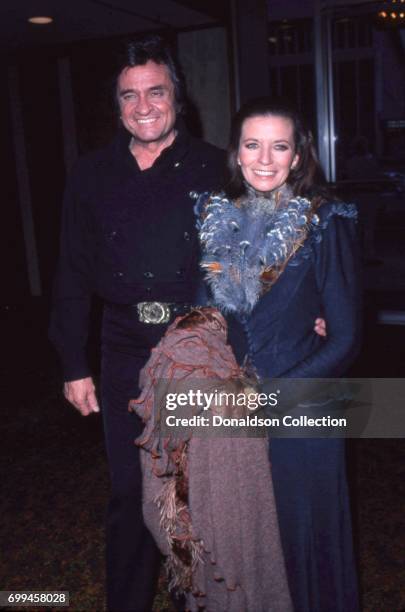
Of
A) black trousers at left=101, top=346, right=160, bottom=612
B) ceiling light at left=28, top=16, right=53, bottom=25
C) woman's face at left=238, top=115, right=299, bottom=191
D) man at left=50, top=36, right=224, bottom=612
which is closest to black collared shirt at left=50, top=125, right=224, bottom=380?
man at left=50, top=36, right=224, bottom=612

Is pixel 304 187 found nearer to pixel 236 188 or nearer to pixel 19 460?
pixel 236 188

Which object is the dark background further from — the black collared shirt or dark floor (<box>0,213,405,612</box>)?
the black collared shirt

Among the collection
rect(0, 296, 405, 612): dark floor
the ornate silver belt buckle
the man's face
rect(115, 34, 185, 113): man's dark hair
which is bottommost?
rect(0, 296, 405, 612): dark floor

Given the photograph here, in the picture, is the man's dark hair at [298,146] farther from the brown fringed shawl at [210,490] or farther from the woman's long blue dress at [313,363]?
the brown fringed shawl at [210,490]

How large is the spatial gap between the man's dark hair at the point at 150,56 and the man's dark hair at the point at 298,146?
0.36 meters

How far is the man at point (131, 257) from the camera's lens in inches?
74.4

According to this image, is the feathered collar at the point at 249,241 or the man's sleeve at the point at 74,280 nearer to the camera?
the feathered collar at the point at 249,241

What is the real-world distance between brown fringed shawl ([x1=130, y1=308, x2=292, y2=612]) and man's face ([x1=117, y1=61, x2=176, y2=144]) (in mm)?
603

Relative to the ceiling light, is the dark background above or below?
below

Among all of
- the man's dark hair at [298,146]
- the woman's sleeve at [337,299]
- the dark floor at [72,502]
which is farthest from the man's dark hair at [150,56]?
the dark floor at [72,502]

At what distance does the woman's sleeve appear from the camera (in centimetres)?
153

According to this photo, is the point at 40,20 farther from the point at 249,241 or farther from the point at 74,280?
the point at 249,241

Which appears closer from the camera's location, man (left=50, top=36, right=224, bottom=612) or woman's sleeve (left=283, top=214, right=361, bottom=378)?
woman's sleeve (left=283, top=214, right=361, bottom=378)

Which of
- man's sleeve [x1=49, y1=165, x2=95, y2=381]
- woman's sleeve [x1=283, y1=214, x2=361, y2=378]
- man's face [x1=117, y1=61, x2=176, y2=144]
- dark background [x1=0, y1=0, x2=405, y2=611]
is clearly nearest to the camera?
woman's sleeve [x1=283, y1=214, x2=361, y2=378]
